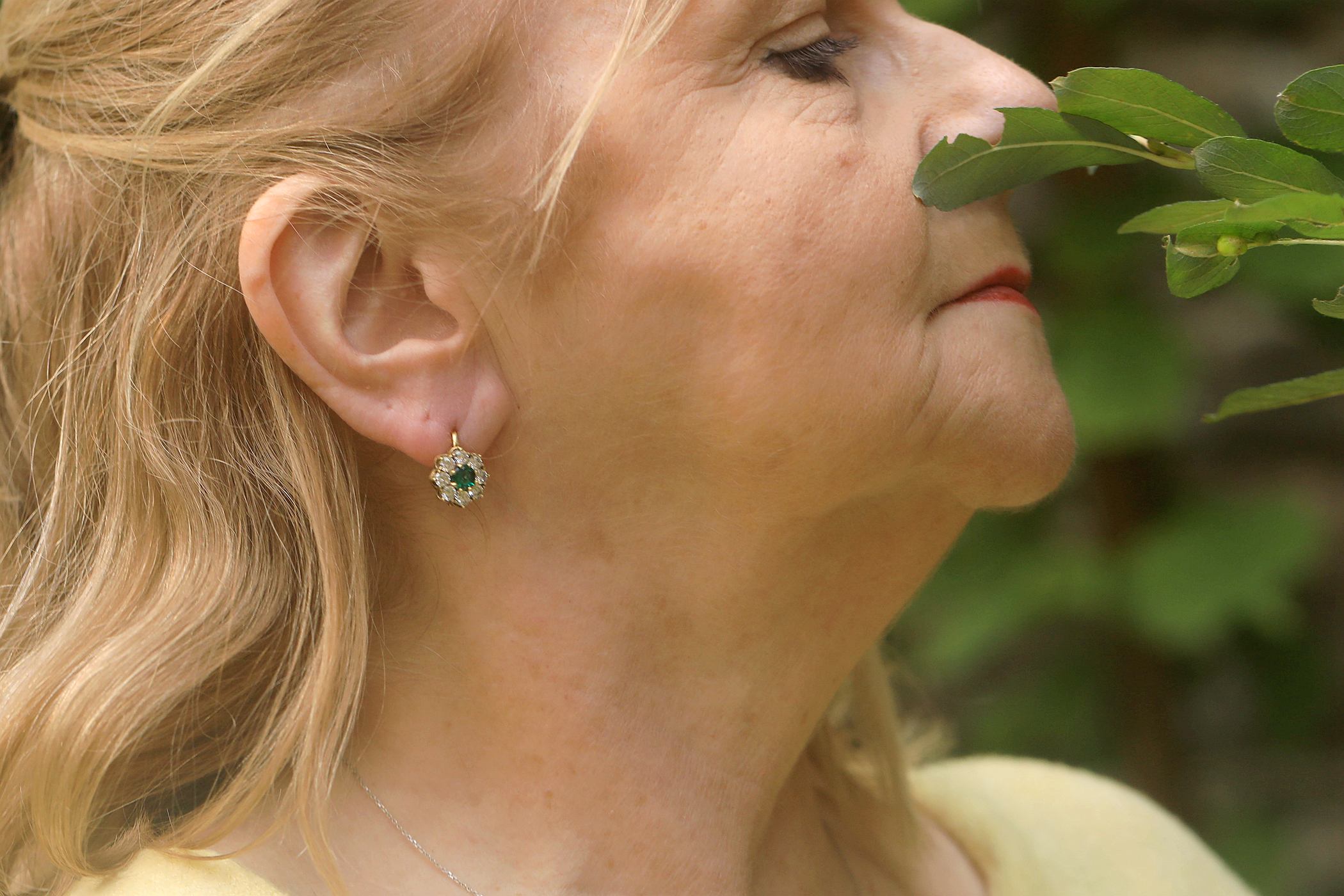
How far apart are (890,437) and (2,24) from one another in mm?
926

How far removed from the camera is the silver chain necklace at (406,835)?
1.02 metres

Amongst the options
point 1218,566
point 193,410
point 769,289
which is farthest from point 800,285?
point 1218,566

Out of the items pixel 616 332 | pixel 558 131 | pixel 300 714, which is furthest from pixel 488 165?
pixel 300 714

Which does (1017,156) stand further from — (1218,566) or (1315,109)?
(1218,566)

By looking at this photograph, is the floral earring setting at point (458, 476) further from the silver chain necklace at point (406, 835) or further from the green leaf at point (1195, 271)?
the green leaf at point (1195, 271)

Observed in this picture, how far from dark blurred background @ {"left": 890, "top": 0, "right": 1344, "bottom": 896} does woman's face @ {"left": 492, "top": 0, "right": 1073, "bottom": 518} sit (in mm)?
944

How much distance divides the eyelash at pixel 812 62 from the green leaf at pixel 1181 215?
0.96ft

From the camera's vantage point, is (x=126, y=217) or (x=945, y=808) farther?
(x=945, y=808)

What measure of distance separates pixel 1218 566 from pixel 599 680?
4.77 ft

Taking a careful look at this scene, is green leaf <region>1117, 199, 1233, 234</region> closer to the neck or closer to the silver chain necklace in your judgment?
the neck

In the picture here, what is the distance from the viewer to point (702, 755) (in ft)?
3.52

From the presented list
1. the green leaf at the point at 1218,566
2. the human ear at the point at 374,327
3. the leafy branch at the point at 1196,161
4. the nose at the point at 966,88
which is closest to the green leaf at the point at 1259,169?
the leafy branch at the point at 1196,161

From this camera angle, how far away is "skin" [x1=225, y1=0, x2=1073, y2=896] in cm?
93

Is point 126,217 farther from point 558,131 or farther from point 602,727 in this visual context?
point 602,727
